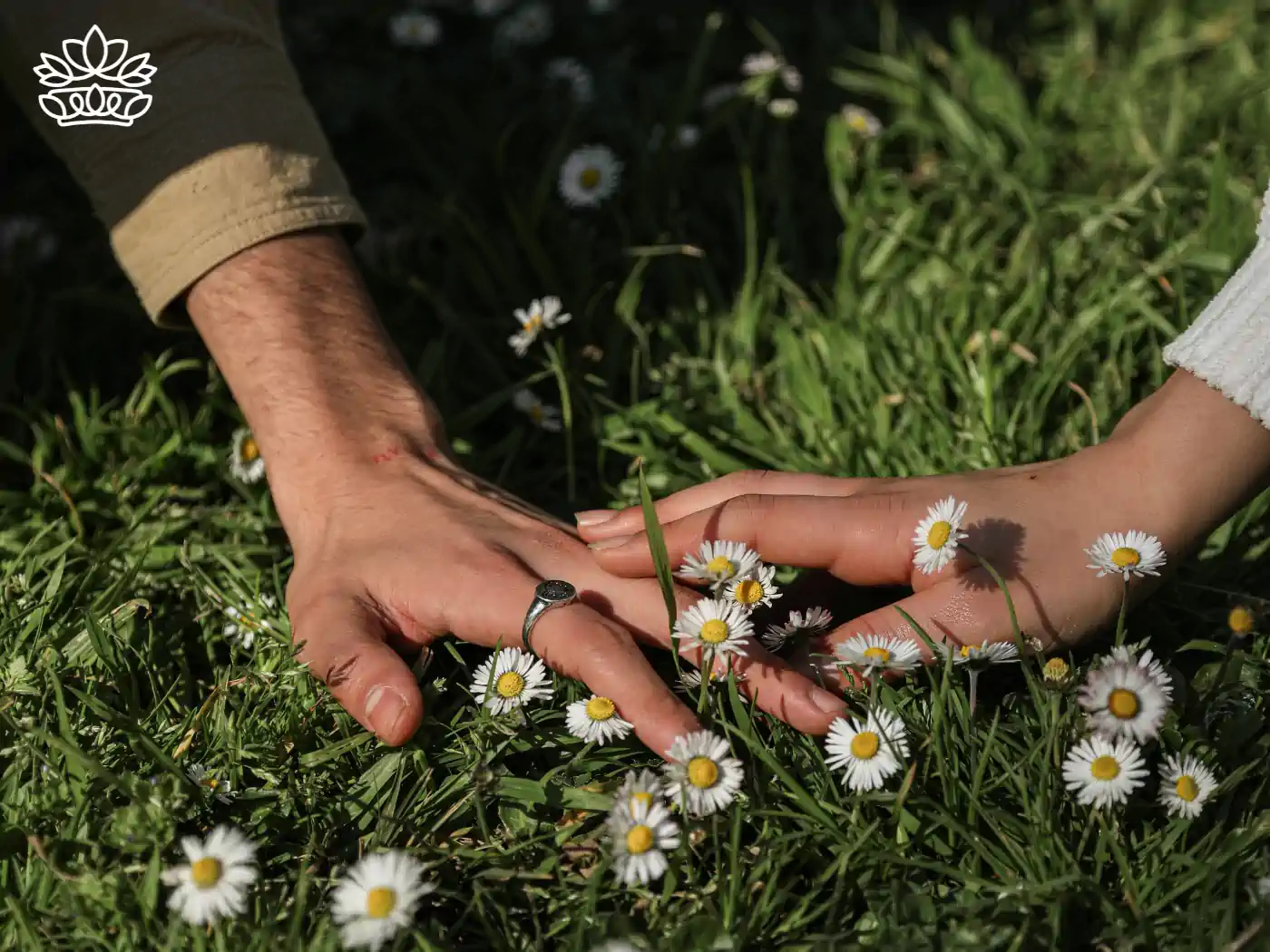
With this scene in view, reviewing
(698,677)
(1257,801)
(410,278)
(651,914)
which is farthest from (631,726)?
(410,278)

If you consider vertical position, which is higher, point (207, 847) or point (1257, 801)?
point (1257, 801)

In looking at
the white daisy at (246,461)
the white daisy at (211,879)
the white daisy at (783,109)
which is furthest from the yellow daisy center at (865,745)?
the white daisy at (783,109)

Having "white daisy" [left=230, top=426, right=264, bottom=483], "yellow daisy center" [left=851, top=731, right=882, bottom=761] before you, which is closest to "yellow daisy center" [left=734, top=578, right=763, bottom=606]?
"yellow daisy center" [left=851, top=731, right=882, bottom=761]

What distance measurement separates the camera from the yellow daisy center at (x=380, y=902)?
1.42 m

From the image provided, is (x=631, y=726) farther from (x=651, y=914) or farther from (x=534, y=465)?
(x=534, y=465)

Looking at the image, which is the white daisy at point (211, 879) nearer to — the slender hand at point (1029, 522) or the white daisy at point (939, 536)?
the slender hand at point (1029, 522)

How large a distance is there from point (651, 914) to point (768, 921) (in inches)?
5.7

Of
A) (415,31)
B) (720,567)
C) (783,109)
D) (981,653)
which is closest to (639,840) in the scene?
(720,567)

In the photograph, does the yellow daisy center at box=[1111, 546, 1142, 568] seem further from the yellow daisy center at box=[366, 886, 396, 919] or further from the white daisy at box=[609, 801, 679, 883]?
the yellow daisy center at box=[366, 886, 396, 919]

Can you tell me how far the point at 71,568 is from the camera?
2.02 metres

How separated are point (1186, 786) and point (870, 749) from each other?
39 centimetres

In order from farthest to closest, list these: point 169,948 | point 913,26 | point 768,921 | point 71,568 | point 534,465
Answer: point 913,26 → point 534,465 → point 71,568 → point 768,921 → point 169,948

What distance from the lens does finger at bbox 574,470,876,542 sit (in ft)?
6.02

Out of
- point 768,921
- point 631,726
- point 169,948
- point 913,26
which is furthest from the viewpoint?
point 913,26
